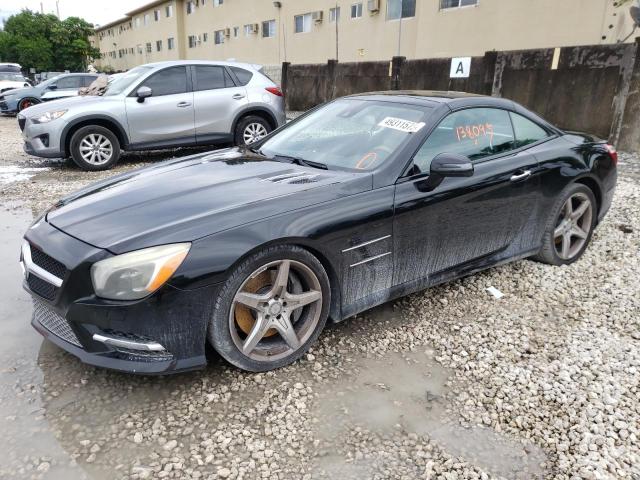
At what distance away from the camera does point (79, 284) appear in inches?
92.2

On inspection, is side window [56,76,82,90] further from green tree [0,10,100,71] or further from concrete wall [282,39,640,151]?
green tree [0,10,100,71]

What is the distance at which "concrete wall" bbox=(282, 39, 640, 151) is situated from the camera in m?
8.87

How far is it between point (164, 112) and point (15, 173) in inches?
101

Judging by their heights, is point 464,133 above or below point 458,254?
above

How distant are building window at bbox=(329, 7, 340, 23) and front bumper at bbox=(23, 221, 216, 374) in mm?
22007

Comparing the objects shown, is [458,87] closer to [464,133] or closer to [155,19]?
[464,133]

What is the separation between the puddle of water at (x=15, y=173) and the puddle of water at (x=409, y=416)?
6873 millimetres

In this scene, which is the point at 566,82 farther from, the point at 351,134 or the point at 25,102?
the point at 25,102

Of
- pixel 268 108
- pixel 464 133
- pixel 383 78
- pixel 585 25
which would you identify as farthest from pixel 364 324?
pixel 585 25

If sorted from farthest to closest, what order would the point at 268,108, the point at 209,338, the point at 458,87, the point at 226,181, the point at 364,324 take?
1. the point at 458,87
2. the point at 268,108
3. the point at 364,324
4. the point at 226,181
5. the point at 209,338

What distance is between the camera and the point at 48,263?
2539 mm

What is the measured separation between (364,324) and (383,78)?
37.4 feet

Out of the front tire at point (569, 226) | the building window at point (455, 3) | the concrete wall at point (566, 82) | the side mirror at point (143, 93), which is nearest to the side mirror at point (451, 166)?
the front tire at point (569, 226)

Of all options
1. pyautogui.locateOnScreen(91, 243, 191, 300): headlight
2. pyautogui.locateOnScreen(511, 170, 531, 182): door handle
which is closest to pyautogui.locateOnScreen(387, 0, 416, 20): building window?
pyautogui.locateOnScreen(511, 170, 531, 182): door handle
